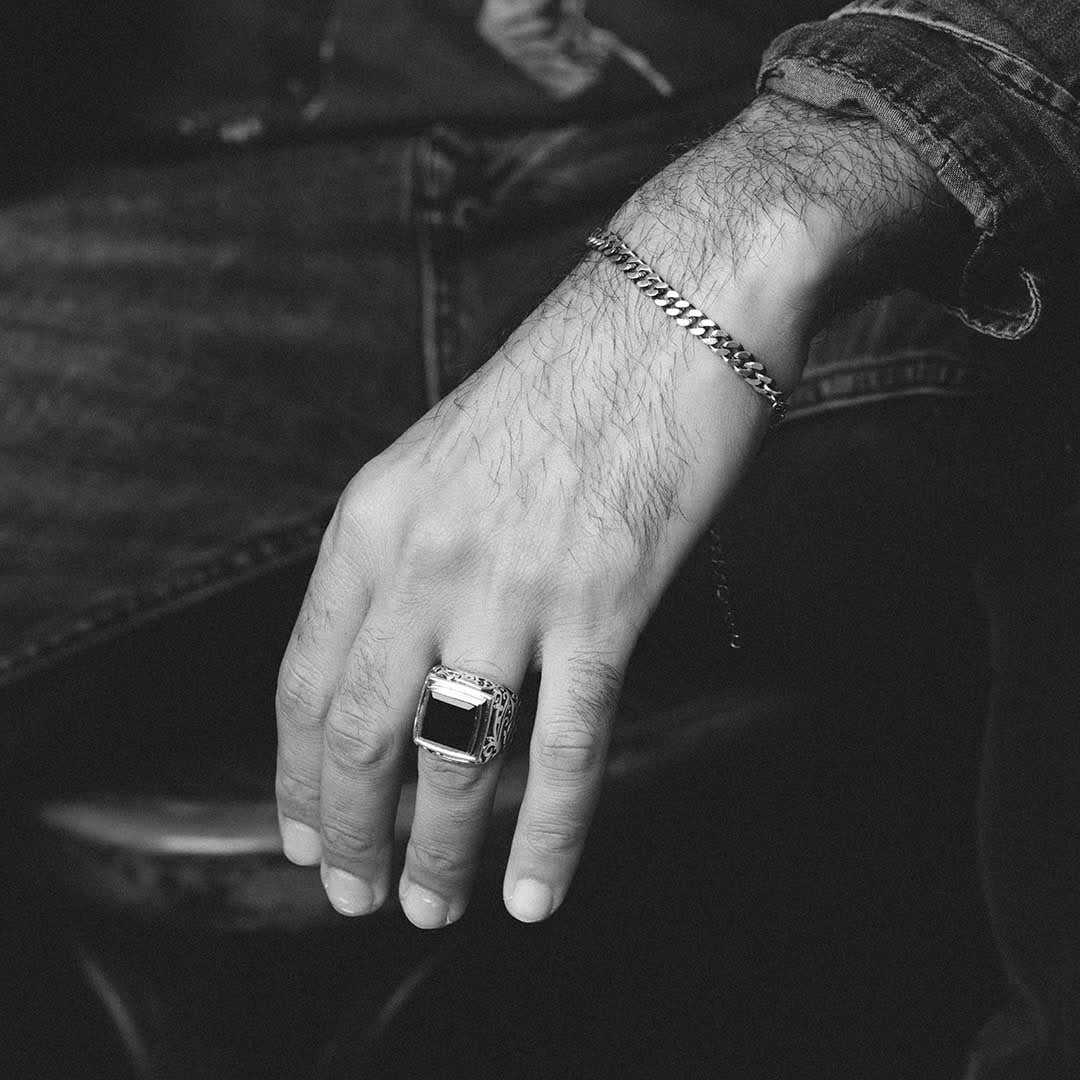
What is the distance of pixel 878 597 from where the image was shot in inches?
29.9

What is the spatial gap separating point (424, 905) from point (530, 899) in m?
0.07

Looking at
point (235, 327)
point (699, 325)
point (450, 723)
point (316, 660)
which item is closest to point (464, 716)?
point (450, 723)

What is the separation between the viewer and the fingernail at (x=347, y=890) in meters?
0.67

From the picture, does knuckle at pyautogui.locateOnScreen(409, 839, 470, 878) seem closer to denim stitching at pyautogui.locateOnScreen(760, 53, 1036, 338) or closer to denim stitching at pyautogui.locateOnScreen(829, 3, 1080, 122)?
denim stitching at pyautogui.locateOnScreen(760, 53, 1036, 338)

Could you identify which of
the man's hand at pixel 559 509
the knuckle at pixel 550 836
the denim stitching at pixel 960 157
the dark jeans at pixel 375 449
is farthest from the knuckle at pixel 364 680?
the denim stitching at pixel 960 157

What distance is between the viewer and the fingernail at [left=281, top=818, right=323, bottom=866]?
70cm

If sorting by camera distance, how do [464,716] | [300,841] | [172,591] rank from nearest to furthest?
[464,716] < [300,841] < [172,591]

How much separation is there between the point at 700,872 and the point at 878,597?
641mm

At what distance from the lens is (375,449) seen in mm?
919

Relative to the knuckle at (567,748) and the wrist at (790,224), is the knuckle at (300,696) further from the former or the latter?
the wrist at (790,224)

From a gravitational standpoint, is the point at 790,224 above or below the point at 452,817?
above

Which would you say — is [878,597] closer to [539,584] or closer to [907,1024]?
[539,584]

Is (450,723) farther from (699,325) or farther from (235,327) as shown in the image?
(235,327)

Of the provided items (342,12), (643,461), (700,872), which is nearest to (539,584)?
(643,461)
